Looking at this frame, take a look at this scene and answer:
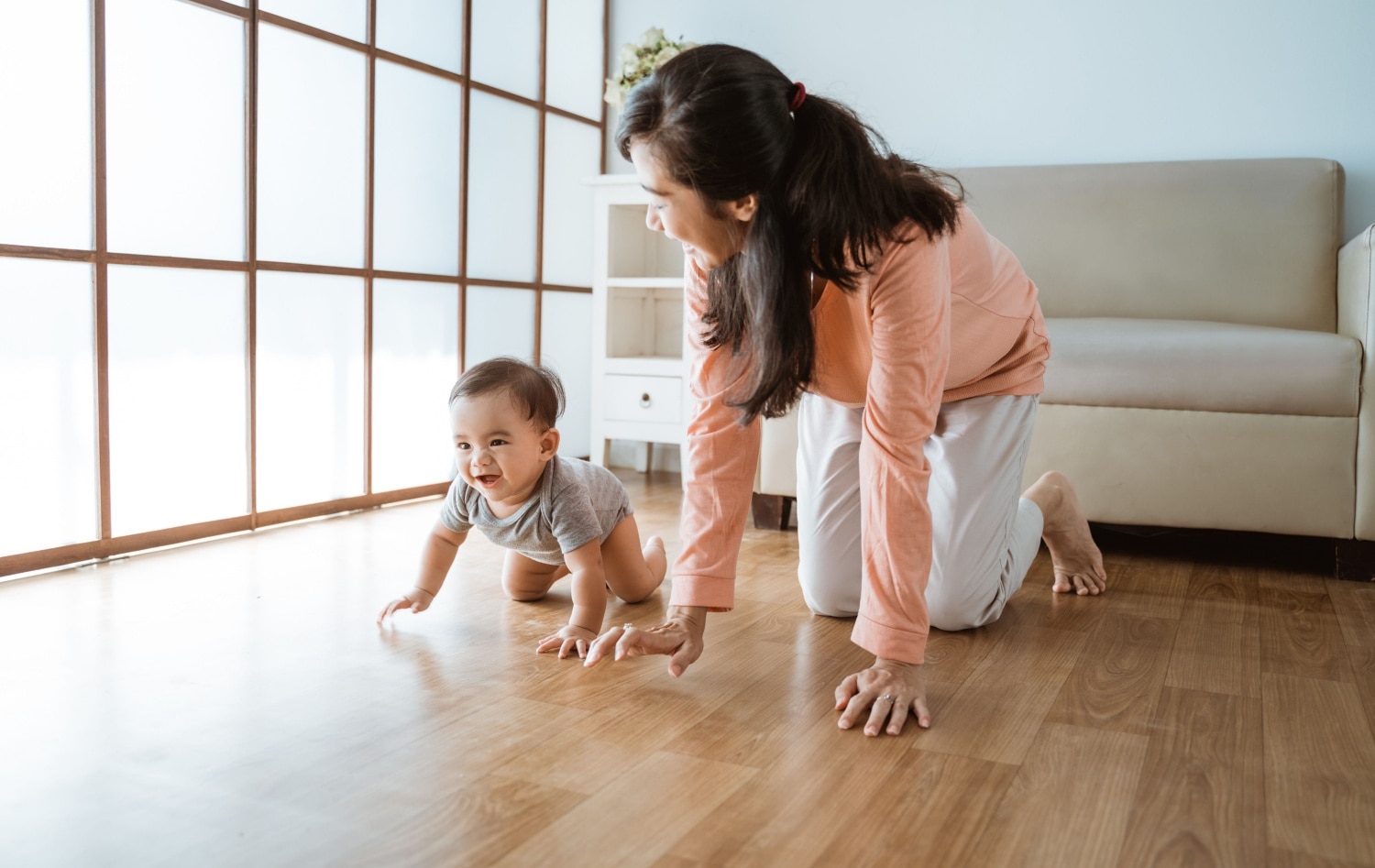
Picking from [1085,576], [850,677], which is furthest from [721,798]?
[1085,576]

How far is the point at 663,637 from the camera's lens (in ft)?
4.41

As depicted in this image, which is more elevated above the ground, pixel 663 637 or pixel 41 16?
pixel 41 16

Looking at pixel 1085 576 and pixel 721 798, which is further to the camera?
pixel 1085 576

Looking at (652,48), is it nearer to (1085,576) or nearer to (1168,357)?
(1168,357)

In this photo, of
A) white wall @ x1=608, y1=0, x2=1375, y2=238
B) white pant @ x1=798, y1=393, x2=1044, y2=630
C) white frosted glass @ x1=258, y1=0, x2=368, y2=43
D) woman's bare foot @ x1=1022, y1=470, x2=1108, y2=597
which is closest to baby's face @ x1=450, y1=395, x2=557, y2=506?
white pant @ x1=798, y1=393, x2=1044, y2=630

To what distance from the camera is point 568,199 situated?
3561mm

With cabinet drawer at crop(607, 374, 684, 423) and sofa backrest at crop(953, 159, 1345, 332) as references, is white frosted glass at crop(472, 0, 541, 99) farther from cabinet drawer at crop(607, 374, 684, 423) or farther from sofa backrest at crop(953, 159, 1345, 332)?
sofa backrest at crop(953, 159, 1345, 332)

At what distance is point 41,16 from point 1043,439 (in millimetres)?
1946

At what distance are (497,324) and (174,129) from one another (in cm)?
114

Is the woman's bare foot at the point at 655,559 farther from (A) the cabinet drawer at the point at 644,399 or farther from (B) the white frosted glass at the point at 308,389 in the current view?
(A) the cabinet drawer at the point at 644,399

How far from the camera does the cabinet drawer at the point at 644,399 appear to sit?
3.12m

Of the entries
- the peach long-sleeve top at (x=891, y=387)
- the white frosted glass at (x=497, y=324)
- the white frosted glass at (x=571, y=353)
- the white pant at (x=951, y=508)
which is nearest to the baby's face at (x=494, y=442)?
the peach long-sleeve top at (x=891, y=387)

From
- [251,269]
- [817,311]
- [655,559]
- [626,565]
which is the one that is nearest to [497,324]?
[251,269]

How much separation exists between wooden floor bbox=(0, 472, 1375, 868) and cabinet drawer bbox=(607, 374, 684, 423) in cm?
124
